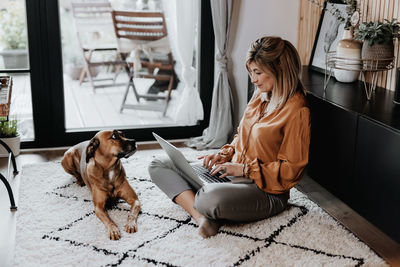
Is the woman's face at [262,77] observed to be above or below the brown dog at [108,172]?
above

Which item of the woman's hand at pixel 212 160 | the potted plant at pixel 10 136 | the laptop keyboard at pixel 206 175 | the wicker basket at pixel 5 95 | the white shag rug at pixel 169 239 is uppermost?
the wicker basket at pixel 5 95

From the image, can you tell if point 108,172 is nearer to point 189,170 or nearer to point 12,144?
point 189,170

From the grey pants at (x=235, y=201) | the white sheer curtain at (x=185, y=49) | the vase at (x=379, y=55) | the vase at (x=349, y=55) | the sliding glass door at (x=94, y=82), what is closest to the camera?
the grey pants at (x=235, y=201)

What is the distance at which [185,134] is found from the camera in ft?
13.8

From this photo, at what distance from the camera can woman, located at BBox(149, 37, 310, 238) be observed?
247cm

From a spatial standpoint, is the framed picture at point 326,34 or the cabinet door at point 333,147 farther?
the framed picture at point 326,34

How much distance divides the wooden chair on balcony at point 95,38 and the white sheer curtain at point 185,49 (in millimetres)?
437

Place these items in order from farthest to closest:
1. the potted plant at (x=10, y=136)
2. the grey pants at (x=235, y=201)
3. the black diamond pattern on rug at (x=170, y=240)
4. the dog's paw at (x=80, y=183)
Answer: the potted plant at (x=10, y=136) < the dog's paw at (x=80, y=183) < the grey pants at (x=235, y=201) < the black diamond pattern on rug at (x=170, y=240)

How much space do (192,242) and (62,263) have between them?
586 millimetres

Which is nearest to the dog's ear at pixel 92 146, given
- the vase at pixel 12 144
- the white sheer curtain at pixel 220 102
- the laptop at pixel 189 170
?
the laptop at pixel 189 170

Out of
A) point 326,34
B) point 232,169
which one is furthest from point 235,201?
point 326,34

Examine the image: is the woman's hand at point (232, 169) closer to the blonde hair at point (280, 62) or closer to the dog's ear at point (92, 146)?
the blonde hair at point (280, 62)

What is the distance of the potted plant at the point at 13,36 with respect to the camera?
3709mm

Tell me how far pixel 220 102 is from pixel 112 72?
88 centimetres
